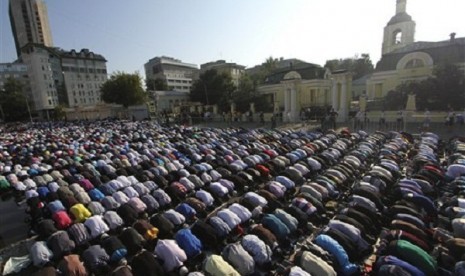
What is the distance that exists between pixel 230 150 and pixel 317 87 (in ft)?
77.8

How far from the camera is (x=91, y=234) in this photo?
6.98 meters

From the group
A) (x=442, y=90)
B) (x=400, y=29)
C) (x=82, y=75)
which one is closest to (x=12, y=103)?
(x=82, y=75)

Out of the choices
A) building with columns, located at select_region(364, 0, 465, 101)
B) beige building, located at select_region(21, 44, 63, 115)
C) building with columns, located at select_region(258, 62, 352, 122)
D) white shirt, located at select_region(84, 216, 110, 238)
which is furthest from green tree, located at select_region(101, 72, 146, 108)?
white shirt, located at select_region(84, 216, 110, 238)

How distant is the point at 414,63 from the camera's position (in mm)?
27734

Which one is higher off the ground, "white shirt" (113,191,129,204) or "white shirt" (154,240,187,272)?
"white shirt" (113,191,129,204)

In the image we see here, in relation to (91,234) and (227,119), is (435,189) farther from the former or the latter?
(227,119)

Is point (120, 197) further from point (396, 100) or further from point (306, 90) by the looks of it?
point (306, 90)

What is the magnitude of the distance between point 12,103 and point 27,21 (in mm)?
49515

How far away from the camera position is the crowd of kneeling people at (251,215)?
5.63 m

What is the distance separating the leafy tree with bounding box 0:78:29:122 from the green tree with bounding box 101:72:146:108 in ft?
63.3

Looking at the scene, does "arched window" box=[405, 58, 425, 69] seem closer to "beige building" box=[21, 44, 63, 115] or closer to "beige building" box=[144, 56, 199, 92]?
"beige building" box=[144, 56, 199, 92]

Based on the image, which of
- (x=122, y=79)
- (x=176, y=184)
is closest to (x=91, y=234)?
(x=176, y=184)

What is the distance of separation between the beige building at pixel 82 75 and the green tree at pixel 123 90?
715 inches

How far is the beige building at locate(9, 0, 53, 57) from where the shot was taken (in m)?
83.0
